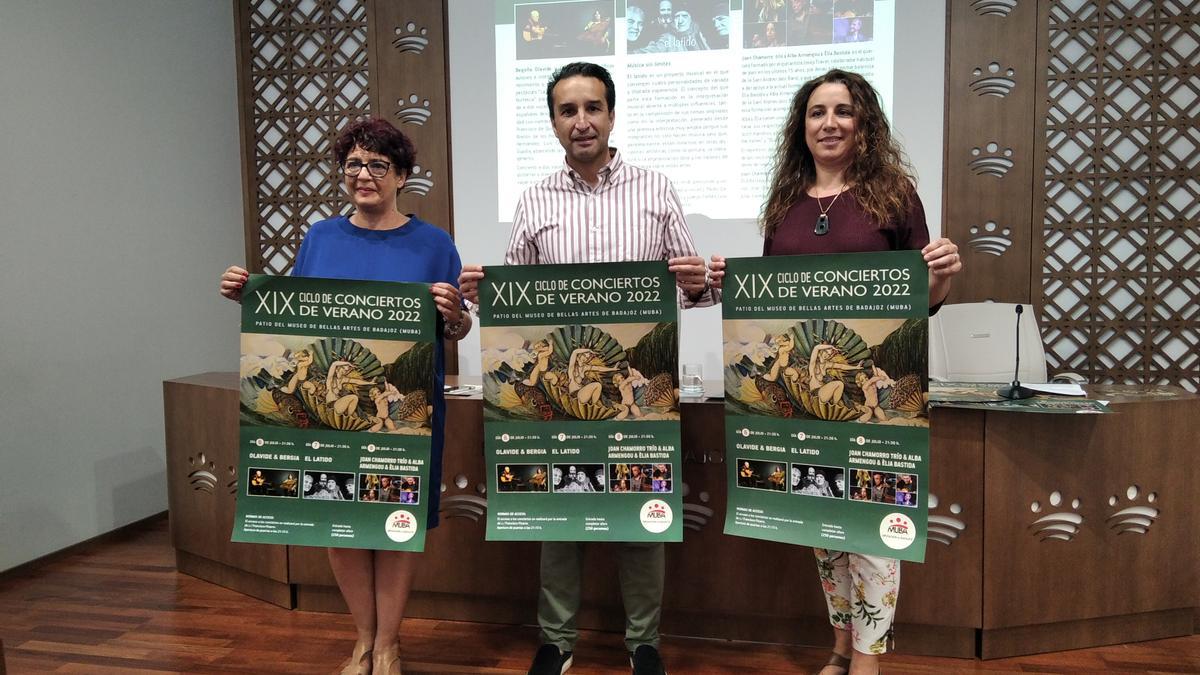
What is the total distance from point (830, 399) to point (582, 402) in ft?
1.93

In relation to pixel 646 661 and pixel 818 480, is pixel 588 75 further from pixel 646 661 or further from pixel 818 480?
pixel 646 661

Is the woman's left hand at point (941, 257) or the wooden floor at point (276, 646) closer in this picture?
the woman's left hand at point (941, 257)

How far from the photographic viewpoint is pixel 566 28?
13.0ft

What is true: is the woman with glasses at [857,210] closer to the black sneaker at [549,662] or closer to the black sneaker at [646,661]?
the black sneaker at [646,661]

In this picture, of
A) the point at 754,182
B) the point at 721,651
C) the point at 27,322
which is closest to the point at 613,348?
the point at 721,651

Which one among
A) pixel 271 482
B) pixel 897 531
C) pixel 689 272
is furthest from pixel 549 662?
pixel 689 272

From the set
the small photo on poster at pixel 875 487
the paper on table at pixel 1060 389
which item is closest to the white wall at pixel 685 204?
the paper on table at pixel 1060 389

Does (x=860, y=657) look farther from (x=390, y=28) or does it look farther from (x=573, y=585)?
(x=390, y=28)

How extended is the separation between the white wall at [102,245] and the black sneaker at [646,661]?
8.69 feet

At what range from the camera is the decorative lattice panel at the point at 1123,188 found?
11.7ft

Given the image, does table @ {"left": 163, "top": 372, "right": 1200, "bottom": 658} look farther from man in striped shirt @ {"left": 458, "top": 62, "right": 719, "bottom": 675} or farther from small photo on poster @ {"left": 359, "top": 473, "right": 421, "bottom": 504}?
small photo on poster @ {"left": 359, "top": 473, "right": 421, "bottom": 504}

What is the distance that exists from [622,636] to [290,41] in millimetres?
3866

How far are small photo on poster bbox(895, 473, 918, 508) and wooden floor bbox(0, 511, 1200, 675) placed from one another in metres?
0.79

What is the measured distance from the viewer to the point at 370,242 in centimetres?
188
